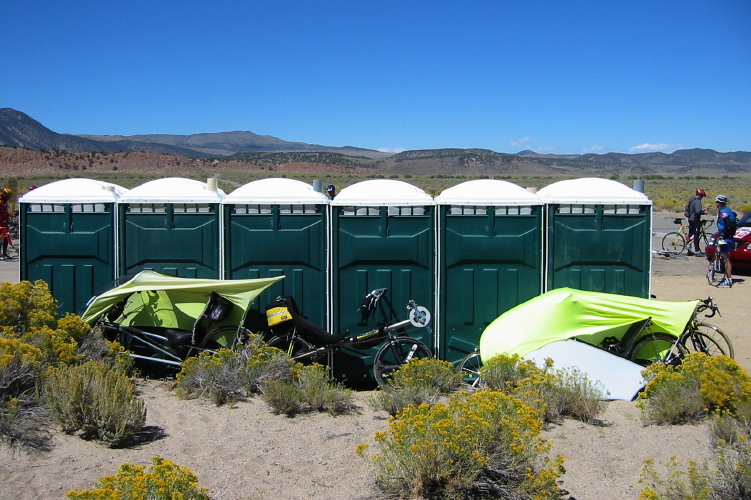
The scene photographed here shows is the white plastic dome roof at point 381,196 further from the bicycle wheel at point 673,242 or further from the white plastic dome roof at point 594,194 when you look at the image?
the bicycle wheel at point 673,242

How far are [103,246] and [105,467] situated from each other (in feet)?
11.6

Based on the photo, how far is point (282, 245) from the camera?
7641 millimetres

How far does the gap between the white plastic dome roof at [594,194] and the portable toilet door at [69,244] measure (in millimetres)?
4640

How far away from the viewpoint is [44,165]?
85875 millimetres

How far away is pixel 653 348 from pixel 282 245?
382 centimetres

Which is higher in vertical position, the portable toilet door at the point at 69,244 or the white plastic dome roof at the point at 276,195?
the white plastic dome roof at the point at 276,195

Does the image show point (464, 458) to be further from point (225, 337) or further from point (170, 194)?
point (170, 194)

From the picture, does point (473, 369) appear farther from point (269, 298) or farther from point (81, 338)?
Answer: point (81, 338)

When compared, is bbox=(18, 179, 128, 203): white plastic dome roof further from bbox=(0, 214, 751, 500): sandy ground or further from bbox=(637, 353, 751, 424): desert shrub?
bbox=(637, 353, 751, 424): desert shrub

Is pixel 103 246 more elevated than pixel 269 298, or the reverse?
pixel 103 246

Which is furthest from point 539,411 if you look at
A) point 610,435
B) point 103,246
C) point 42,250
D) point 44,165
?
point 44,165

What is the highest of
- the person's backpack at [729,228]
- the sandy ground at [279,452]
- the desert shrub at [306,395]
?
the person's backpack at [729,228]

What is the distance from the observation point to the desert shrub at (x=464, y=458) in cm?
437

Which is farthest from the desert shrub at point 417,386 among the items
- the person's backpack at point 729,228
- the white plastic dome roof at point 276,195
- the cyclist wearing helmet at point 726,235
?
the person's backpack at point 729,228
